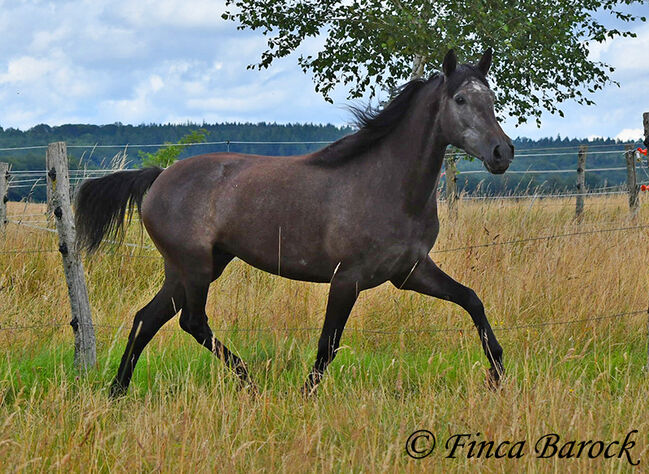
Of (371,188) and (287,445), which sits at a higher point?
(371,188)

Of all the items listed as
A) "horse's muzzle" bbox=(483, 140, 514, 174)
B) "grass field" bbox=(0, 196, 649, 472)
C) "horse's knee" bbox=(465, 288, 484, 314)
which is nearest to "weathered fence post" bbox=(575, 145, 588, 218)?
"grass field" bbox=(0, 196, 649, 472)

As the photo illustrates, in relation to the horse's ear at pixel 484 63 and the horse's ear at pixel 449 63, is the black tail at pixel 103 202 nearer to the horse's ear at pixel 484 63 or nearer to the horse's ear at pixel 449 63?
the horse's ear at pixel 449 63

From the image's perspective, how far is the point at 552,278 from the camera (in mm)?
6820

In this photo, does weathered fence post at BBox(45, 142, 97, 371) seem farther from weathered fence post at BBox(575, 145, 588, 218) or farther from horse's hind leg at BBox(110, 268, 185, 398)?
weathered fence post at BBox(575, 145, 588, 218)

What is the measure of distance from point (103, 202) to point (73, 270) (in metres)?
0.62

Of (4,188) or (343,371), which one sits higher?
(4,188)

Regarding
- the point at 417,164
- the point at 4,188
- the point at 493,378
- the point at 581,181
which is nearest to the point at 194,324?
the point at 417,164

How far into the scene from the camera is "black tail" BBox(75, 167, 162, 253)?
5516 mm

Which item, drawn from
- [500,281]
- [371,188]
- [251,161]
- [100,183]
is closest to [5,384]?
[100,183]

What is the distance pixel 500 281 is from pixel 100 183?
365 centimetres

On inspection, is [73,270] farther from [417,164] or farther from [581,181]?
[581,181]

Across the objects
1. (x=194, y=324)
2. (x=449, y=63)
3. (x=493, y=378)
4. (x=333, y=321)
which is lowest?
(x=493, y=378)

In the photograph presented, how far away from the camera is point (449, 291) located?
4.86 meters

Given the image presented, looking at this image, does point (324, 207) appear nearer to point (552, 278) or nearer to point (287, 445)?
point (287, 445)
